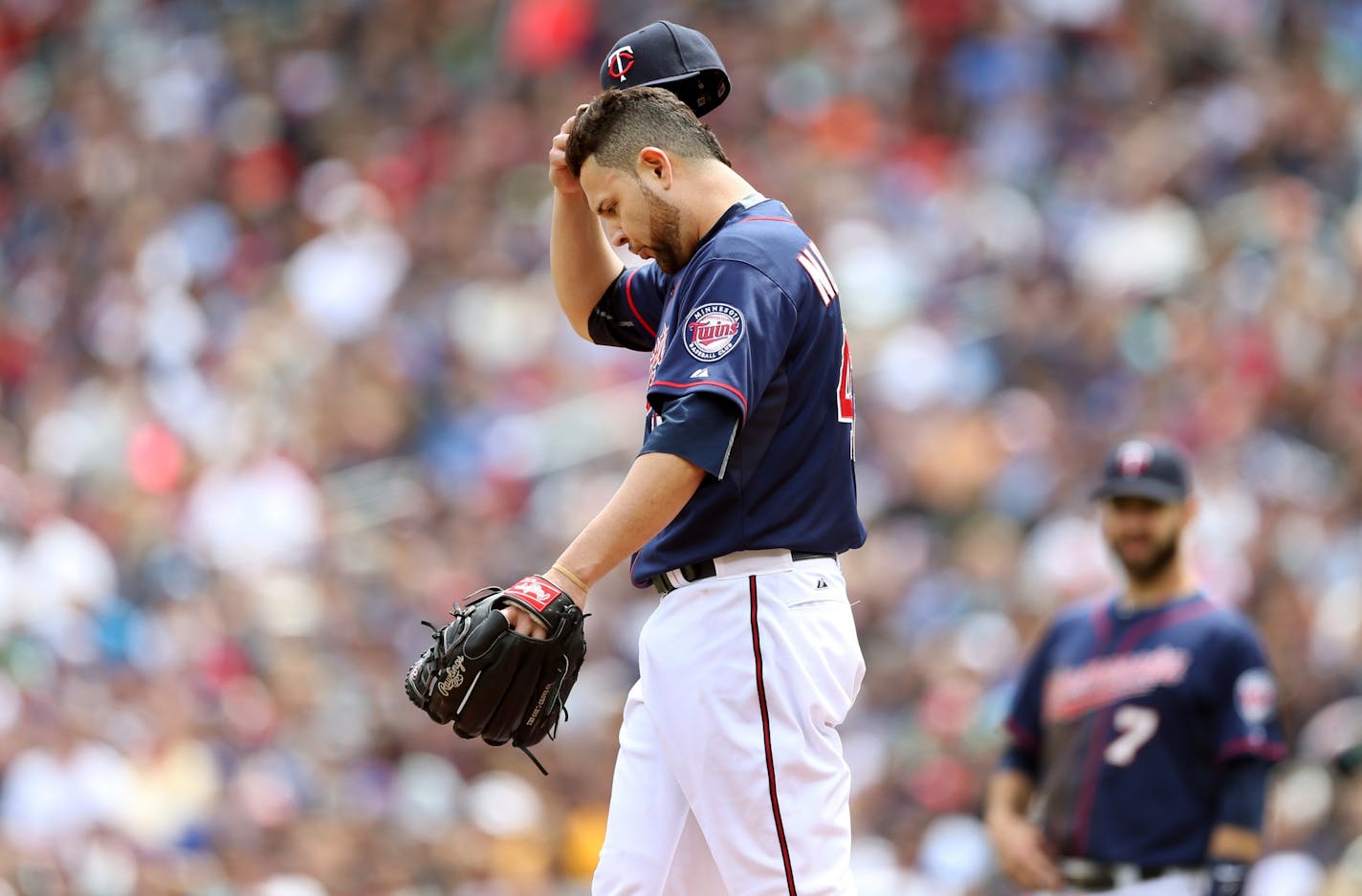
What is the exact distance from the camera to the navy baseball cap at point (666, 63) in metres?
4.03

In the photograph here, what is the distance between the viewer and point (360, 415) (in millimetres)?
11312

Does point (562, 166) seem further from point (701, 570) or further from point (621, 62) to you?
point (701, 570)

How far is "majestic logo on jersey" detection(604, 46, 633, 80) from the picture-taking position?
4.05 meters

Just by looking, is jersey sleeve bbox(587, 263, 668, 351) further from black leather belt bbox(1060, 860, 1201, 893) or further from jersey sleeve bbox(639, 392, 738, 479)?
black leather belt bbox(1060, 860, 1201, 893)

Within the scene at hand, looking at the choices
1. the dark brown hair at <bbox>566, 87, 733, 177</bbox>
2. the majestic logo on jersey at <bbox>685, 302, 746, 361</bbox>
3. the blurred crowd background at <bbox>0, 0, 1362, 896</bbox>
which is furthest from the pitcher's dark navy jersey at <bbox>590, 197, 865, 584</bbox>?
the blurred crowd background at <bbox>0, 0, 1362, 896</bbox>

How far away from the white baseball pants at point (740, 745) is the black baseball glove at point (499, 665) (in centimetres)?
23

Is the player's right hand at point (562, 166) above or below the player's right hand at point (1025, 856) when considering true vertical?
above

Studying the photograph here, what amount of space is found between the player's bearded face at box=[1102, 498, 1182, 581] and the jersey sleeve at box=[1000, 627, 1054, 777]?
0.37 meters

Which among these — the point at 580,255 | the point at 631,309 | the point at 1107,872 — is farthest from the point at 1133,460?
the point at 580,255

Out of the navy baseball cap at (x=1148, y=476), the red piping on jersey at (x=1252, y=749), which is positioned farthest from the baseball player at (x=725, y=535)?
the navy baseball cap at (x=1148, y=476)

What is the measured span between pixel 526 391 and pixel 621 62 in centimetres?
705

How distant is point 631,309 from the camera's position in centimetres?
439

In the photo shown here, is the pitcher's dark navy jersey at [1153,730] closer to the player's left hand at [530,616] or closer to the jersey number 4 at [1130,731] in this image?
the jersey number 4 at [1130,731]

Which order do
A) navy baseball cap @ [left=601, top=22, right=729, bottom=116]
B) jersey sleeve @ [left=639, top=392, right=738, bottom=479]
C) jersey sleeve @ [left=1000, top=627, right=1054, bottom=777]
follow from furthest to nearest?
jersey sleeve @ [left=1000, top=627, right=1054, bottom=777], navy baseball cap @ [left=601, top=22, right=729, bottom=116], jersey sleeve @ [left=639, top=392, right=738, bottom=479]
